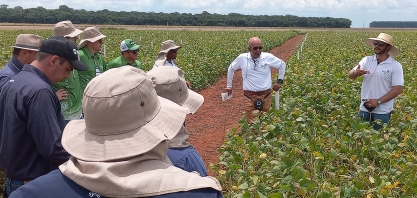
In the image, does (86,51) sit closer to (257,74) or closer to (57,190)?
(257,74)

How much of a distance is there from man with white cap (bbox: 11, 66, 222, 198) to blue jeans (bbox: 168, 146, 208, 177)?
0.43 metres

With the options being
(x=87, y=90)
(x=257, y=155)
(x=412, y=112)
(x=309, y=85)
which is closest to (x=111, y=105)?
(x=87, y=90)

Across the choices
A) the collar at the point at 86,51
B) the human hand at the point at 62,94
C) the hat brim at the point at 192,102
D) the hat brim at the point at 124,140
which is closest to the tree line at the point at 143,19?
the collar at the point at 86,51

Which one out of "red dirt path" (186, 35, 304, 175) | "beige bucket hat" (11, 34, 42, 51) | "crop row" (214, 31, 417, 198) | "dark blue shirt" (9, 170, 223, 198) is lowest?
"red dirt path" (186, 35, 304, 175)

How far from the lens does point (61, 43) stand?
2807mm

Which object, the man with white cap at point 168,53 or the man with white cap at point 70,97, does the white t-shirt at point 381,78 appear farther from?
the man with white cap at point 70,97

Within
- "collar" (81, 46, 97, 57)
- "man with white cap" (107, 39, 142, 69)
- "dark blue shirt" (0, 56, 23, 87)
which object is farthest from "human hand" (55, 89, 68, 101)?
"man with white cap" (107, 39, 142, 69)

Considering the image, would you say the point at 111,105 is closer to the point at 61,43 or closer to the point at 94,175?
the point at 94,175

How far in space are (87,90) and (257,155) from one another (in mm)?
3056

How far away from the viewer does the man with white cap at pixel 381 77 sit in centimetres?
513

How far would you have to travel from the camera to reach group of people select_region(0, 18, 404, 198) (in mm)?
1391

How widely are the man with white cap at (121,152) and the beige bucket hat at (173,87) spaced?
0.76 meters

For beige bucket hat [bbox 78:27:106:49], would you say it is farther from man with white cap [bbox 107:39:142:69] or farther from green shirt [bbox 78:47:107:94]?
man with white cap [bbox 107:39:142:69]

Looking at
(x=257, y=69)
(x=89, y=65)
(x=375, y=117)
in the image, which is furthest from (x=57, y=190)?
(x=257, y=69)
